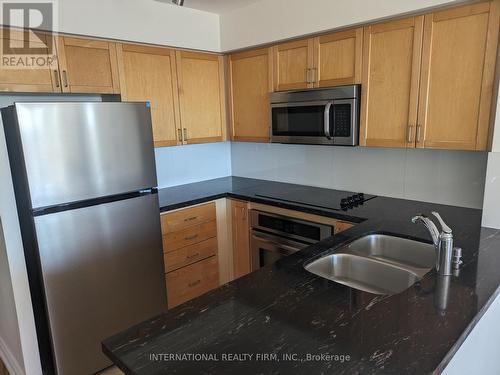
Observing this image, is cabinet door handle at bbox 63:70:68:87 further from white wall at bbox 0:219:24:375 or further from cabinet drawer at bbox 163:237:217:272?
cabinet drawer at bbox 163:237:217:272

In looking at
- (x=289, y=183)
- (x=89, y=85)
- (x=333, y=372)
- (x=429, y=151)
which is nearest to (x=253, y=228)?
(x=289, y=183)

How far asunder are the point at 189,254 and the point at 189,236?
0.15m

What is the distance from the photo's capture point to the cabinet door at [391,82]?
2080mm

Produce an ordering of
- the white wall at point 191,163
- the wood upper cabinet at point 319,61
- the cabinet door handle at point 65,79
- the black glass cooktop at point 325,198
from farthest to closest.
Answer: the white wall at point 191,163 → the black glass cooktop at point 325,198 → the wood upper cabinet at point 319,61 → the cabinet door handle at point 65,79

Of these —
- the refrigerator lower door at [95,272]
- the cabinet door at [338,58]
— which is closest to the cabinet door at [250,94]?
the cabinet door at [338,58]

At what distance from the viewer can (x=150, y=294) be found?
243 centimetres

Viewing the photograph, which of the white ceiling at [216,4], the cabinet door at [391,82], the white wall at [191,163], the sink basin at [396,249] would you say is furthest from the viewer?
the white wall at [191,163]

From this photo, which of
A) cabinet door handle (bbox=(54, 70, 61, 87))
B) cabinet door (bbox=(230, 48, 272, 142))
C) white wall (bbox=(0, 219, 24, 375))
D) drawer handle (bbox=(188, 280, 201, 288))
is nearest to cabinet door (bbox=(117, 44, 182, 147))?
cabinet door handle (bbox=(54, 70, 61, 87))

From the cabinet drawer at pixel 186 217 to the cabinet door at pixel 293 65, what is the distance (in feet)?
3.69

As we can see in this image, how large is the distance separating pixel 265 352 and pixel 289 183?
91.3 inches

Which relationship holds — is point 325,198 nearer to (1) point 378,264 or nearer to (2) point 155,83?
(1) point 378,264

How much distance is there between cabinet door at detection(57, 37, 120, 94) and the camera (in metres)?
2.21

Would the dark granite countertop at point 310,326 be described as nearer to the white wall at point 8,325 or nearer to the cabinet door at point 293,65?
the white wall at point 8,325

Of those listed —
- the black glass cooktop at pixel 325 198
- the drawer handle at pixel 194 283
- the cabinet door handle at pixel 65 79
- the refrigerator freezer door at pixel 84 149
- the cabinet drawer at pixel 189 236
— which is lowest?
the drawer handle at pixel 194 283
